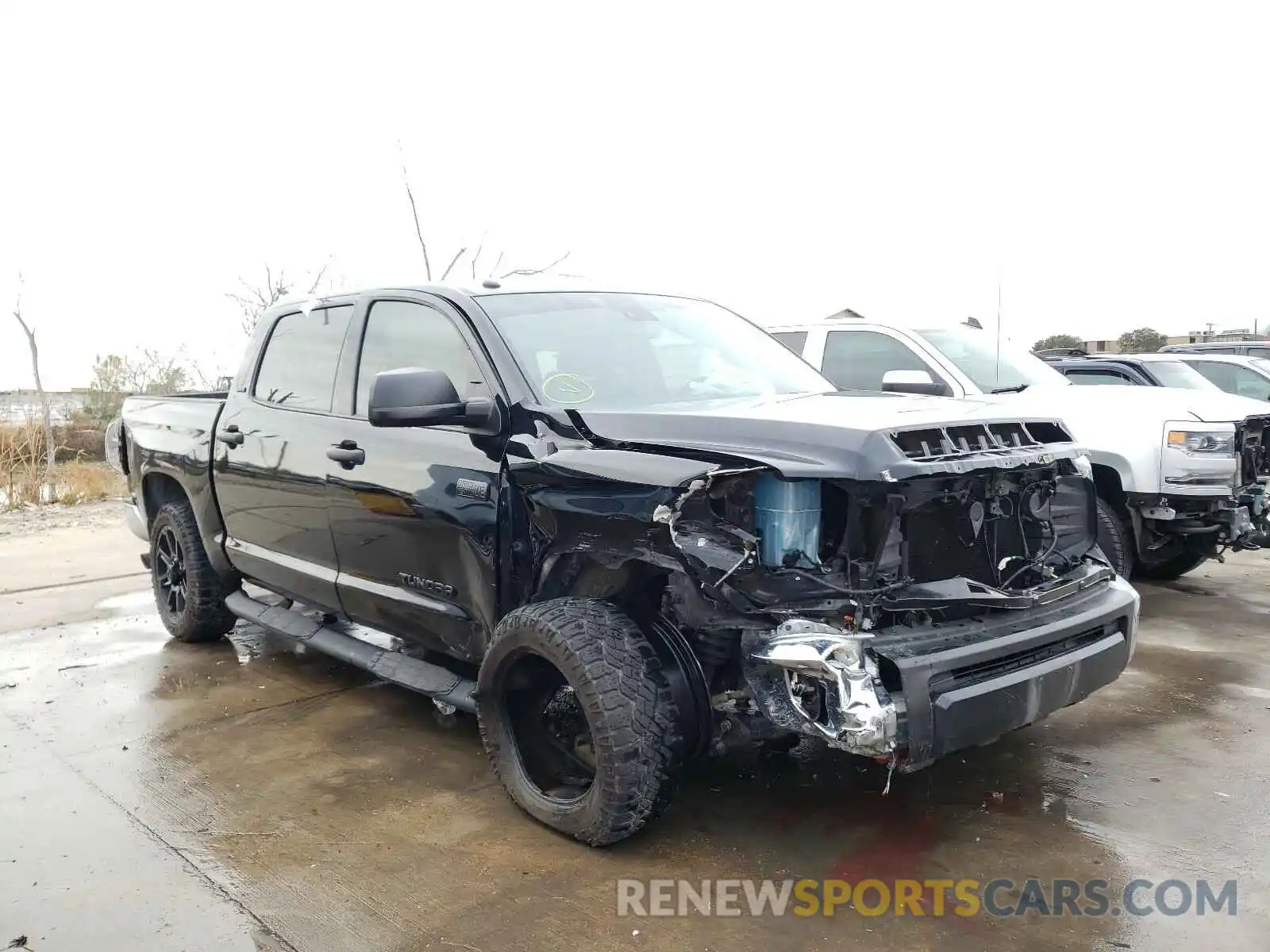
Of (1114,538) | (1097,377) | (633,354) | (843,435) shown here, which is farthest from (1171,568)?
(843,435)

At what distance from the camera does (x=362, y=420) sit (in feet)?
14.0

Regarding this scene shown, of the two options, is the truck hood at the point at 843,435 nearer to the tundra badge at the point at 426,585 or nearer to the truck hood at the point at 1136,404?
the tundra badge at the point at 426,585

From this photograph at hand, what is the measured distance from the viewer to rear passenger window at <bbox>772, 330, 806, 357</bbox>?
7.48 metres

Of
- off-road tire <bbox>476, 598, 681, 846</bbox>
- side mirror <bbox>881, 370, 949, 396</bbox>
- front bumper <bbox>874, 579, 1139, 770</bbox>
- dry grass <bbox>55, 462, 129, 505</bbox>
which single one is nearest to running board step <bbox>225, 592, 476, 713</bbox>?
off-road tire <bbox>476, 598, 681, 846</bbox>

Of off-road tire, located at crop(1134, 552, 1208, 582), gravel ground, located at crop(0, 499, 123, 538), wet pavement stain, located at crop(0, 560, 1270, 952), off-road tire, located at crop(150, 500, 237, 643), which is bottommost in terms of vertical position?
gravel ground, located at crop(0, 499, 123, 538)

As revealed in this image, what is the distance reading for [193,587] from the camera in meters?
5.78

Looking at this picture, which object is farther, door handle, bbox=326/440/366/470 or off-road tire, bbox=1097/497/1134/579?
off-road tire, bbox=1097/497/1134/579

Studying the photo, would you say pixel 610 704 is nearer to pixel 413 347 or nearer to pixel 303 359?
pixel 413 347

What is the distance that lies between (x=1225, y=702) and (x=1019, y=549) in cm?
197

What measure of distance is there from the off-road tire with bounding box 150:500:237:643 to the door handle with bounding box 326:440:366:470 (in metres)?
1.92

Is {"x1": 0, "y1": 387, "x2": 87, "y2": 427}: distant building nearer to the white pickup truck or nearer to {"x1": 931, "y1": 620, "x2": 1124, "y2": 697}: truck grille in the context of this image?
the white pickup truck

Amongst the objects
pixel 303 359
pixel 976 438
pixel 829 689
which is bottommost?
pixel 829 689

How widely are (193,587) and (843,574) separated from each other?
4178 mm

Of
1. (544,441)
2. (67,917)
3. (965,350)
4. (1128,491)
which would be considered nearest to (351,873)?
(67,917)
